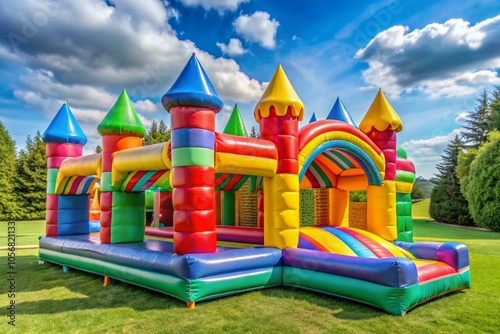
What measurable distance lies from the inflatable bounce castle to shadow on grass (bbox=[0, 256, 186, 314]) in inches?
6.7

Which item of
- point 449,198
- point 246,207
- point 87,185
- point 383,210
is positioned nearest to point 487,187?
point 449,198

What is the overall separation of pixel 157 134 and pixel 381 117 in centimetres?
2148

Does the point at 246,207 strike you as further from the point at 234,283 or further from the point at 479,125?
the point at 479,125

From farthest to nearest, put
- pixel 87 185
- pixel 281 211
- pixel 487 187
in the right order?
pixel 487 187
pixel 87 185
pixel 281 211

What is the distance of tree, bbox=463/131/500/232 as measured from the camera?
16328 millimetres

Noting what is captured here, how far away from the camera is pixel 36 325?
156 inches

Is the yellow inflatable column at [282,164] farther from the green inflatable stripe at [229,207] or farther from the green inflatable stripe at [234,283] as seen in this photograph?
the green inflatable stripe at [229,207]

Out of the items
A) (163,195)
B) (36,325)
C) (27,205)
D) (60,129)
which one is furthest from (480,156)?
(27,205)

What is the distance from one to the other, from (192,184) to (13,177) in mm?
22454

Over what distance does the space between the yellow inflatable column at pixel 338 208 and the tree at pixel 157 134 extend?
19.4 meters

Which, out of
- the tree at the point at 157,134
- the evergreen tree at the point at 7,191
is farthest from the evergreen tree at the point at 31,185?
the tree at the point at 157,134

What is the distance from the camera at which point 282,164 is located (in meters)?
5.57

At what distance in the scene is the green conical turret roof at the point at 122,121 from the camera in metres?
6.53

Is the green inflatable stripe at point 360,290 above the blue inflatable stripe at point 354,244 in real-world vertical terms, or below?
below
